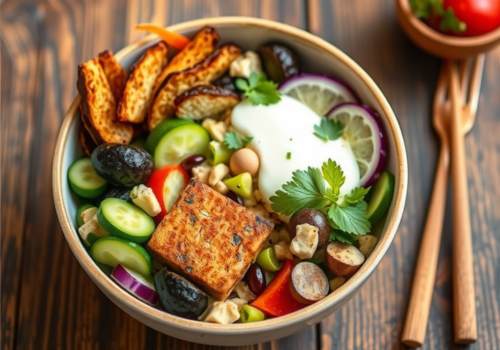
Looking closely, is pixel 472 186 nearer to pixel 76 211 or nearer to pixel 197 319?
pixel 197 319

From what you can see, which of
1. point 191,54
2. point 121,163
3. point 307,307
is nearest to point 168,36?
point 191,54

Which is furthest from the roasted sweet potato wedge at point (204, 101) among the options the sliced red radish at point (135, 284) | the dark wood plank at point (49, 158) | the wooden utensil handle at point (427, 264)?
the wooden utensil handle at point (427, 264)

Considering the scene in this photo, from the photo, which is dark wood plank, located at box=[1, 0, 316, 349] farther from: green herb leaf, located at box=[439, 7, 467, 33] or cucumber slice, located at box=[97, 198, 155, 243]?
green herb leaf, located at box=[439, 7, 467, 33]

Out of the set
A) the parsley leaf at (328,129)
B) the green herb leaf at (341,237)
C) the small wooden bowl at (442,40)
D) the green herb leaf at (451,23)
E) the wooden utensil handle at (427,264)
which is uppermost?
the green herb leaf at (451,23)

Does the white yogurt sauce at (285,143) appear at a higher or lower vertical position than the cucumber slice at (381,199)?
higher

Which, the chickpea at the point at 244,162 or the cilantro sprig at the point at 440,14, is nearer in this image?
the chickpea at the point at 244,162

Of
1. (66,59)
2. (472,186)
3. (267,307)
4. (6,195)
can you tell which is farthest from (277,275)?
(66,59)

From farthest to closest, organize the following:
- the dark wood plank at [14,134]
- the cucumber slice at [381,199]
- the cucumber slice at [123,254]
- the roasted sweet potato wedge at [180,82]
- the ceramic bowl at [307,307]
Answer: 1. the dark wood plank at [14,134]
2. the roasted sweet potato wedge at [180,82]
3. the cucumber slice at [381,199]
4. the cucumber slice at [123,254]
5. the ceramic bowl at [307,307]

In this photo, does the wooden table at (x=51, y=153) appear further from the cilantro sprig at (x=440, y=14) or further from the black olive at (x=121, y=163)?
the black olive at (x=121, y=163)
